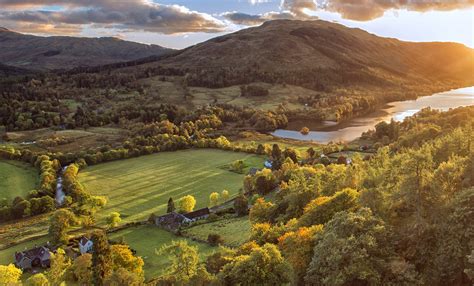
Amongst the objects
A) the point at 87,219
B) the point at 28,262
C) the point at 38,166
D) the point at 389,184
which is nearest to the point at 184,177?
the point at 87,219

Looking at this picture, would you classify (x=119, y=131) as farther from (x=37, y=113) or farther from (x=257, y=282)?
(x=257, y=282)

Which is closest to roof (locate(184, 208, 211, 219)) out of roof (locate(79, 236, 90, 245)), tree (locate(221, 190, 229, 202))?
tree (locate(221, 190, 229, 202))

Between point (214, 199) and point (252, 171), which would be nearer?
point (214, 199)

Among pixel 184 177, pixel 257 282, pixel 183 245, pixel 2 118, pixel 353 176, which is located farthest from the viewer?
pixel 2 118

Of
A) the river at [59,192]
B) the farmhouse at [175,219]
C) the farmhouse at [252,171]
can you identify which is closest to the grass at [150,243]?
the farmhouse at [175,219]

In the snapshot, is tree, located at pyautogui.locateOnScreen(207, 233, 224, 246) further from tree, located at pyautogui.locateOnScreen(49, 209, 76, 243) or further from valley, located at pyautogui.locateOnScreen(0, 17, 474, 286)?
tree, located at pyautogui.locateOnScreen(49, 209, 76, 243)

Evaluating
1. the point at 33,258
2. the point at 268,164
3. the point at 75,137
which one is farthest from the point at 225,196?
the point at 75,137

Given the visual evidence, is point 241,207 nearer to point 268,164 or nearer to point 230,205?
point 230,205
